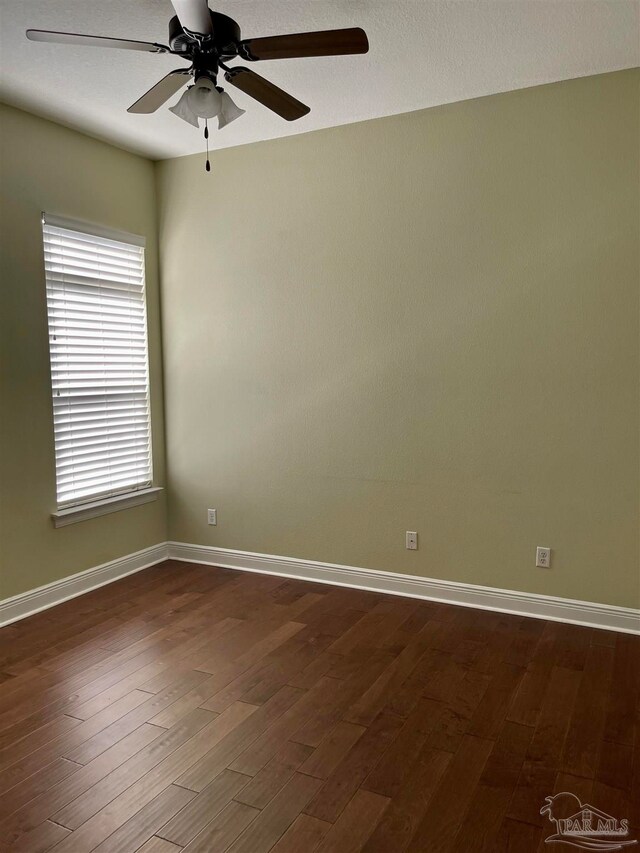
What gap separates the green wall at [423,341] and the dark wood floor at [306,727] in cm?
57

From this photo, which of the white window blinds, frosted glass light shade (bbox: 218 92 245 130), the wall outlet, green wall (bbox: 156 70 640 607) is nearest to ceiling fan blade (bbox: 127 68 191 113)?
frosted glass light shade (bbox: 218 92 245 130)

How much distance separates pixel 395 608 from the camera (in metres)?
3.84

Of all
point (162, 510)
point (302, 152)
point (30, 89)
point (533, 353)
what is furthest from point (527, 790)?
point (30, 89)

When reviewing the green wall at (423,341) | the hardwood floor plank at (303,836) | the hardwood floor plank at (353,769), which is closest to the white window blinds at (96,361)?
the green wall at (423,341)

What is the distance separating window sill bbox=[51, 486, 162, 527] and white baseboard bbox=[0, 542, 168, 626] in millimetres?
352

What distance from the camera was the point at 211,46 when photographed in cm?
223

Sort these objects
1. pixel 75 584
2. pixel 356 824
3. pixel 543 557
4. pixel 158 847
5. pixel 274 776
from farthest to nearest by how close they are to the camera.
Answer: pixel 75 584 < pixel 543 557 < pixel 274 776 < pixel 356 824 < pixel 158 847

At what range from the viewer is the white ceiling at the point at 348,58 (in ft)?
8.73

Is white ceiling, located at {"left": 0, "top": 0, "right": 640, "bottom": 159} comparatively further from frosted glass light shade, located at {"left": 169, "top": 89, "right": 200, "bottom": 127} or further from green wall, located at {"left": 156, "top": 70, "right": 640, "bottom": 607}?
frosted glass light shade, located at {"left": 169, "top": 89, "right": 200, "bottom": 127}

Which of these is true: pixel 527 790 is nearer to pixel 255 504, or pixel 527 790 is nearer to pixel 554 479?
pixel 554 479

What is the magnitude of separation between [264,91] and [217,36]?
31cm

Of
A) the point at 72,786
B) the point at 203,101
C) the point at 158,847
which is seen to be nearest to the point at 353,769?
the point at 158,847

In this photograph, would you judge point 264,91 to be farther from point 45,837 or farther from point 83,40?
point 45,837

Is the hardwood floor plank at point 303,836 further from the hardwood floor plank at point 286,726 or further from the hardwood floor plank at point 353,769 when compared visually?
the hardwood floor plank at point 286,726
